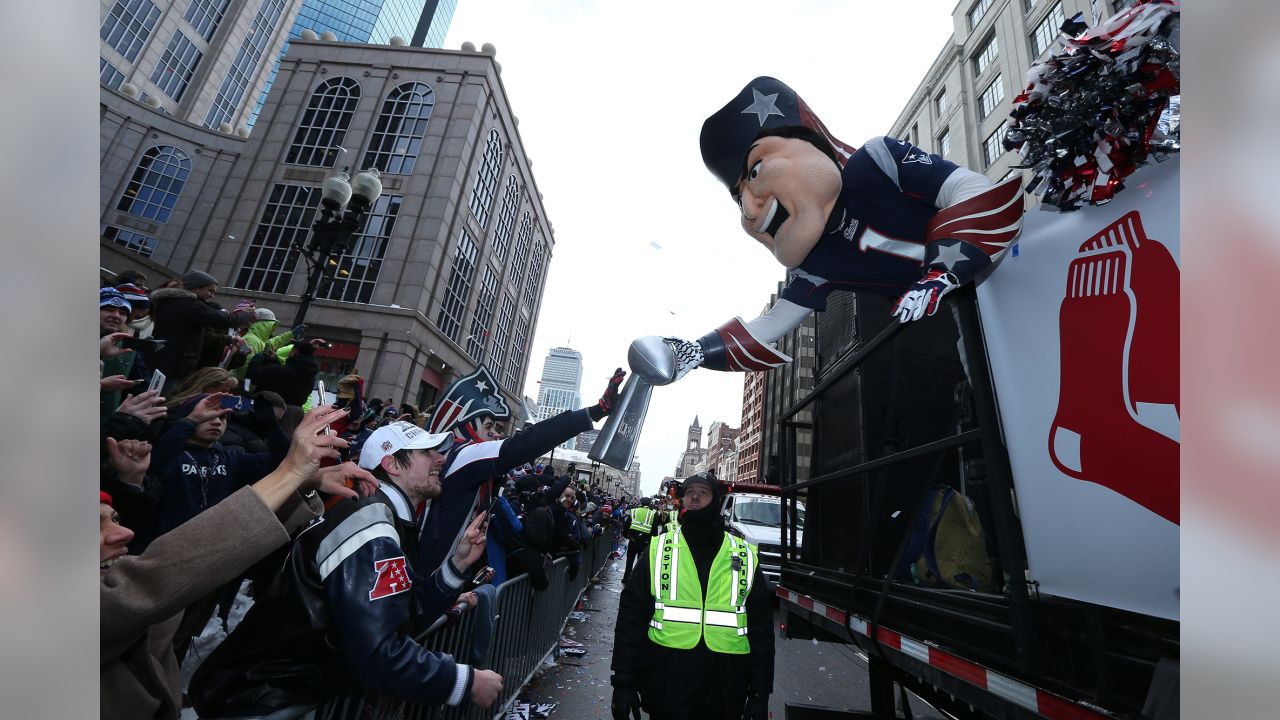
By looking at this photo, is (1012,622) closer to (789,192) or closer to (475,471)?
(789,192)

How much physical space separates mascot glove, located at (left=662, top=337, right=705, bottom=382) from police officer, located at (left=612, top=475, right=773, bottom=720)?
3.62 feet

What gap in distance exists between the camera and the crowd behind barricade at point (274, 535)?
172 centimetres

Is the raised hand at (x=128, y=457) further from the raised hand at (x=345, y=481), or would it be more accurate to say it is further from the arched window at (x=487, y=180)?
the arched window at (x=487, y=180)

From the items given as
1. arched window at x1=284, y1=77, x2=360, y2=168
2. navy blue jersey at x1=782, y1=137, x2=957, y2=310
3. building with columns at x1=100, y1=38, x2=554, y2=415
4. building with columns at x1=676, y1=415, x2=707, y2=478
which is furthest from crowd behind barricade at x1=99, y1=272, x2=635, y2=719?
building with columns at x1=676, y1=415, x2=707, y2=478

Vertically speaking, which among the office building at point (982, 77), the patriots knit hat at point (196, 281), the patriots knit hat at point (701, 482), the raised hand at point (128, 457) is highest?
the office building at point (982, 77)

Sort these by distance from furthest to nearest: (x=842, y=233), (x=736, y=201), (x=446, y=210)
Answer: (x=446, y=210), (x=736, y=201), (x=842, y=233)

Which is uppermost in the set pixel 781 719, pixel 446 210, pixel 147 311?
pixel 446 210

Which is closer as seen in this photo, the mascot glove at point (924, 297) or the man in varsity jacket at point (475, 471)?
the mascot glove at point (924, 297)

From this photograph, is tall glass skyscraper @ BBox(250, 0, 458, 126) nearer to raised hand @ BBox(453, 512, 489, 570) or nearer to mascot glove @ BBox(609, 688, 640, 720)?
raised hand @ BBox(453, 512, 489, 570)

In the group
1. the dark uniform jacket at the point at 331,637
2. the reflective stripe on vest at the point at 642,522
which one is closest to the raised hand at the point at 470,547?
the dark uniform jacket at the point at 331,637

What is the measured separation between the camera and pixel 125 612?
157cm

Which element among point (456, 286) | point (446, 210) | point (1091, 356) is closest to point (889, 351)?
point (1091, 356)
